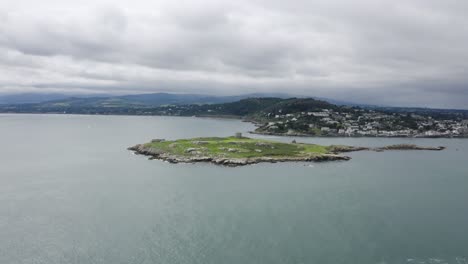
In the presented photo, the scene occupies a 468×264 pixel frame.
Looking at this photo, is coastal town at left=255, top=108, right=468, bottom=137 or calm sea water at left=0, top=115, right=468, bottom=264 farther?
coastal town at left=255, top=108, right=468, bottom=137

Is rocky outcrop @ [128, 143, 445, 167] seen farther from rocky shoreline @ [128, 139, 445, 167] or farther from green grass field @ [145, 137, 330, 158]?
green grass field @ [145, 137, 330, 158]

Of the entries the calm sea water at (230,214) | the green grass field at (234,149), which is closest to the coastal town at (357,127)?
the green grass field at (234,149)

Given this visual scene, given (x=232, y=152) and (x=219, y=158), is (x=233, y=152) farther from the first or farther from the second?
(x=219, y=158)

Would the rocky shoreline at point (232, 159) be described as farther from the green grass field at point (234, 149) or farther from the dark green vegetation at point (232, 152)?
the green grass field at point (234, 149)

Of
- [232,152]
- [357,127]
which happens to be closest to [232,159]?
[232,152]

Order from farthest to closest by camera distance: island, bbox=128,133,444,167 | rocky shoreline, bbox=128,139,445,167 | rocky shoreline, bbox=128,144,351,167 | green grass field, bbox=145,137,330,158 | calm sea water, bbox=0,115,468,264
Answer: green grass field, bbox=145,137,330,158
island, bbox=128,133,444,167
rocky shoreline, bbox=128,139,445,167
rocky shoreline, bbox=128,144,351,167
calm sea water, bbox=0,115,468,264

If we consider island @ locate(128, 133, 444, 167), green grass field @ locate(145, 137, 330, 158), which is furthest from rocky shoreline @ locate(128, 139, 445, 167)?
green grass field @ locate(145, 137, 330, 158)
